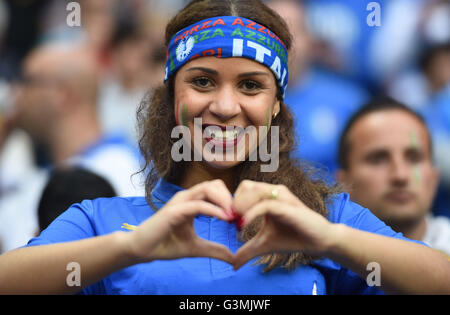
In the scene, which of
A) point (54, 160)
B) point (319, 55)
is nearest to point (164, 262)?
point (54, 160)

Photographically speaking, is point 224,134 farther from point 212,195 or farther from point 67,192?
point 67,192

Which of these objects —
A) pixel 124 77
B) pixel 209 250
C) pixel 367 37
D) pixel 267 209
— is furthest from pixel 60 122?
pixel 267 209

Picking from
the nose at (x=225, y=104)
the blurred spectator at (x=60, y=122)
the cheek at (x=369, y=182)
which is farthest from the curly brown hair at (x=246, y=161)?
the blurred spectator at (x=60, y=122)

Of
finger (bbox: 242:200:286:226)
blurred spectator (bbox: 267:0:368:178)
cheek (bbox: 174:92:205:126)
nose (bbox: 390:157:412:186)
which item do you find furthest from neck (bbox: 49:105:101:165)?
finger (bbox: 242:200:286:226)

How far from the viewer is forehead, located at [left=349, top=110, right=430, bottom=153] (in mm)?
3859

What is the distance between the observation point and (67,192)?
3.52 metres

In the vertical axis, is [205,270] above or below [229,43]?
below

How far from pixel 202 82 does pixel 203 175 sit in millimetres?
357

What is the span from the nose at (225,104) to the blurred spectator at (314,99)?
2613 millimetres

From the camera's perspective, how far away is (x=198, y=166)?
2.70m

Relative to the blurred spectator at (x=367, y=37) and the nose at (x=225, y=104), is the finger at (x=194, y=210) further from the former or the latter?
the blurred spectator at (x=367, y=37)
